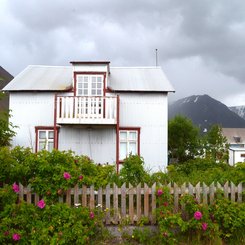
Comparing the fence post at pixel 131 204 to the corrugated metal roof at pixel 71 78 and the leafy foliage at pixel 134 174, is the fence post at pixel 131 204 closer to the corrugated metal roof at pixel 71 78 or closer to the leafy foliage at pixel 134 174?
the leafy foliage at pixel 134 174

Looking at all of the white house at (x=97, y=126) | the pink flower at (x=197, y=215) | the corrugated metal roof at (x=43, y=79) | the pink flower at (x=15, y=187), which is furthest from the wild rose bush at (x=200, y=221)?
the corrugated metal roof at (x=43, y=79)

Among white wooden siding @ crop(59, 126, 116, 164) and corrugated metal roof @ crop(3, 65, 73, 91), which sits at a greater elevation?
corrugated metal roof @ crop(3, 65, 73, 91)

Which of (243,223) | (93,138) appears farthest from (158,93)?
(243,223)

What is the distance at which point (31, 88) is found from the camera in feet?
53.9

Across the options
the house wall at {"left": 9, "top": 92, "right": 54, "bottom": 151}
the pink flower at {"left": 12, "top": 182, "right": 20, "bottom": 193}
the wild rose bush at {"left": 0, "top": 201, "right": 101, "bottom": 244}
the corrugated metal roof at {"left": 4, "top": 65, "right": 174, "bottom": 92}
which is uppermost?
the corrugated metal roof at {"left": 4, "top": 65, "right": 174, "bottom": 92}

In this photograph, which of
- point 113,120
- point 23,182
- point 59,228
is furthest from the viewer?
point 113,120

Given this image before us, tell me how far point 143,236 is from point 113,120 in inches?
375

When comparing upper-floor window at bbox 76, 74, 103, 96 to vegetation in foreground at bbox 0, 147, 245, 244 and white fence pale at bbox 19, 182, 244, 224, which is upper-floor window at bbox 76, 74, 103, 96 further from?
white fence pale at bbox 19, 182, 244, 224

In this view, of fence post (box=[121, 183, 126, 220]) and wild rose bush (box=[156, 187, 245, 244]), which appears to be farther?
fence post (box=[121, 183, 126, 220])

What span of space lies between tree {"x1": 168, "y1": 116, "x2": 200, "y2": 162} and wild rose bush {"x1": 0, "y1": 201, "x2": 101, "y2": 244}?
2588 centimetres

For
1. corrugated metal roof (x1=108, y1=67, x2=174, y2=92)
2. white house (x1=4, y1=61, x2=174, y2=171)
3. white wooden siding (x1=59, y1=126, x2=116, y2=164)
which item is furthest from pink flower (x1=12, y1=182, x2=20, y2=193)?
corrugated metal roof (x1=108, y1=67, x2=174, y2=92)

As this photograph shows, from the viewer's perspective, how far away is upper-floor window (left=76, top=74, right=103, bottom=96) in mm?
16453

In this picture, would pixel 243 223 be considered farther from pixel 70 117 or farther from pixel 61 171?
pixel 70 117

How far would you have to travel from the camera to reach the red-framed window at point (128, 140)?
16.4 metres
